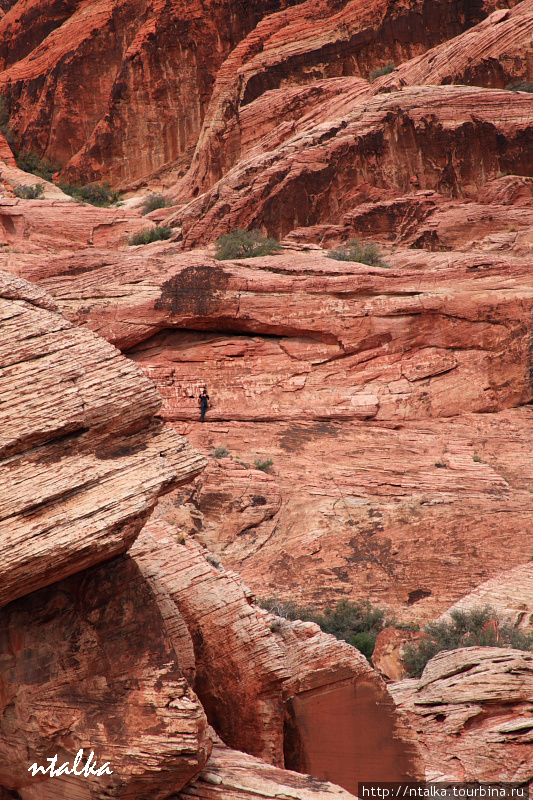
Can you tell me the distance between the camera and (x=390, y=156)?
3050 cm

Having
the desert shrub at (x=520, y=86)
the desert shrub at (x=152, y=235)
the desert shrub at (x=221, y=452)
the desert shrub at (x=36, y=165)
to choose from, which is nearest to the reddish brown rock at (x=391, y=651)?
the desert shrub at (x=221, y=452)

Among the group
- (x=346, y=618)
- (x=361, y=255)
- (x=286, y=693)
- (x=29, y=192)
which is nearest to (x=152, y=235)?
(x=29, y=192)

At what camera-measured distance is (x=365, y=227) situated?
2930 cm

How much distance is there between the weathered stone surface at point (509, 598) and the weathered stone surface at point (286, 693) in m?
6.56

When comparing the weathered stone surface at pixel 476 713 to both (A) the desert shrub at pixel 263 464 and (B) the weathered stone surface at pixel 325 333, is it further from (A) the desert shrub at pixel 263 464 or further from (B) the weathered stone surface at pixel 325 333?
(B) the weathered stone surface at pixel 325 333

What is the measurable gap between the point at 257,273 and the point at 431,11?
21.6 meters

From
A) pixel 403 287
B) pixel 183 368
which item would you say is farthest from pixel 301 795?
pixel 403 287

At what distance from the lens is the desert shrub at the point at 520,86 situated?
106ft

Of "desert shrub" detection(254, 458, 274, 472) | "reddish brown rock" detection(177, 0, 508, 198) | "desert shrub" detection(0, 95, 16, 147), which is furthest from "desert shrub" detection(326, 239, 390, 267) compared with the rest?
"desert shrub" detection(0, 95, 16, 147)

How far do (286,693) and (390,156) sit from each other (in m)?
25.7

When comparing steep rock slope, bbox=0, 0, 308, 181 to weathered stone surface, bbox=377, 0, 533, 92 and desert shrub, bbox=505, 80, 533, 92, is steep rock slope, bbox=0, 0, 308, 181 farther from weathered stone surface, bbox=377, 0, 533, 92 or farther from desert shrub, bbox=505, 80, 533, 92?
desert shrub, bbox=505, 80, 533, 92

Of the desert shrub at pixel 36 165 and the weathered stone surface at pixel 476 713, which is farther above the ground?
the desert shrub at pixel 36 165

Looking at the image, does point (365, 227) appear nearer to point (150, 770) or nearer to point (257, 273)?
point (257, 273)

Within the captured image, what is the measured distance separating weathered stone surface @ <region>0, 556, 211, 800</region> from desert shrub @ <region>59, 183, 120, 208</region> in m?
35.4
